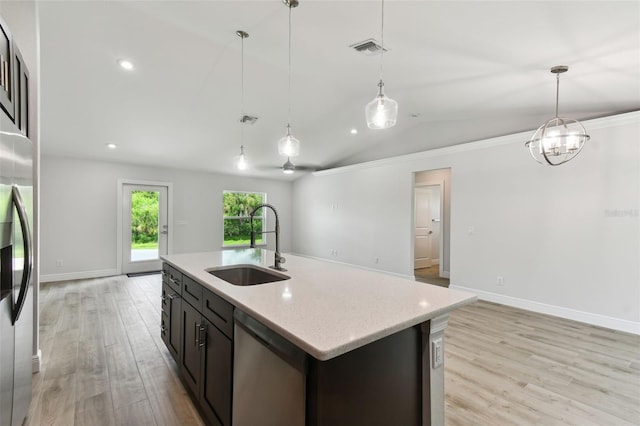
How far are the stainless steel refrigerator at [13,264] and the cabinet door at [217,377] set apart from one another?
0.87 metres

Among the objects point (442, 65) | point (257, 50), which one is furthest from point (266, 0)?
point (442, 65)

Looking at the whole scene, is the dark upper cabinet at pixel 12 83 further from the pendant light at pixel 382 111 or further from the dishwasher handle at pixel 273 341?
the pendant light at pixel 382 111

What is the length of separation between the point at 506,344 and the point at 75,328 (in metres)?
4.58

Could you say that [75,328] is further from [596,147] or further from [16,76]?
[596,147]

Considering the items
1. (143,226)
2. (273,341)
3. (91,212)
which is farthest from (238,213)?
(273,341)

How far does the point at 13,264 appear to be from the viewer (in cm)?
146

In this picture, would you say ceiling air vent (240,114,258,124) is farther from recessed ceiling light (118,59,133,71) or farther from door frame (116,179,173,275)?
door frame (116,179,173,275)

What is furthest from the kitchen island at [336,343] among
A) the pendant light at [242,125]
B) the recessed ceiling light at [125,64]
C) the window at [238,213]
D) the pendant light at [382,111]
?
the window at [238,213]

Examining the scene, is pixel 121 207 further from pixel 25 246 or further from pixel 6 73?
pixel 25 246

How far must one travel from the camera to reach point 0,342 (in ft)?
4.33

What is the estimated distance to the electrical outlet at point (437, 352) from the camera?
1.42 meters

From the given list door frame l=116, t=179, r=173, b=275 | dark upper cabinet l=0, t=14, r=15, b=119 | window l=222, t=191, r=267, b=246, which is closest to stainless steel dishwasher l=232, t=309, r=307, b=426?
dark upper cabinet l=0, t=14, r=15, b=119

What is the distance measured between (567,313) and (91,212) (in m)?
7.81

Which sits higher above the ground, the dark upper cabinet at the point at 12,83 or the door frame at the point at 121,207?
the dark upper cabinet at the point at 12,83
